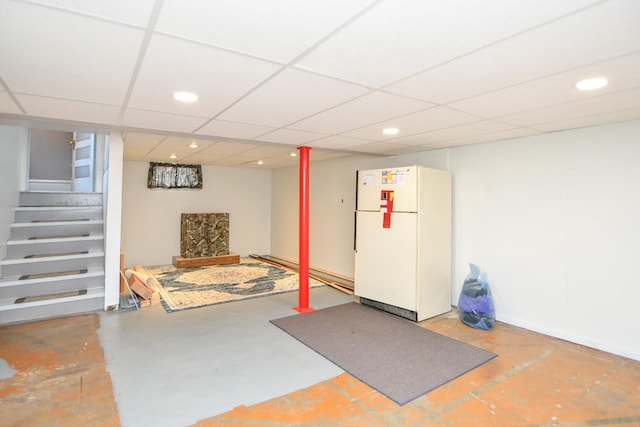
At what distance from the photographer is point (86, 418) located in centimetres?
216

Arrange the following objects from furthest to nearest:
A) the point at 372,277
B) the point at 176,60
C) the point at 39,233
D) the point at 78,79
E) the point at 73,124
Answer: the point at 39,233 → the point at 372,277 → the point at 73,124 → the point at 78,79 → the point at 176,60

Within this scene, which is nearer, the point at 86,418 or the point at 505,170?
the point at 86,418

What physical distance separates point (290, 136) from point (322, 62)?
204 cm

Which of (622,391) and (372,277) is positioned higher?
(372,277)

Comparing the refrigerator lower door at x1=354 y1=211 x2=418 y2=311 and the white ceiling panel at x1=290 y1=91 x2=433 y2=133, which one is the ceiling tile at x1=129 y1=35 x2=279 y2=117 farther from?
the refrigerator lower door at x1=354 y1=211 x2=418 y2=311

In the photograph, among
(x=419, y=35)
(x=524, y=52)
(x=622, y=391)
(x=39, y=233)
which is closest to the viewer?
(x=419, y=35)

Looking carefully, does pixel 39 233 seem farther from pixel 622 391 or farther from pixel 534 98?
pixel 622 391

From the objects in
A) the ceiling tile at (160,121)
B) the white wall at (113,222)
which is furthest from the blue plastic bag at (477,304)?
the white wall at (113,222)

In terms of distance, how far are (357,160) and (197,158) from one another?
307 cm

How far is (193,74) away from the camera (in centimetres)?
200

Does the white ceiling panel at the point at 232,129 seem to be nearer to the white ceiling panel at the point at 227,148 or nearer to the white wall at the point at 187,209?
the white ceiling panel at the point at 227,148

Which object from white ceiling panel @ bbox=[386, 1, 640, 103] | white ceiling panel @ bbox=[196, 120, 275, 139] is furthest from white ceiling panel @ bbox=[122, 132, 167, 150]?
white ceiling panel @ bbox=[386, 1, 640, 103]

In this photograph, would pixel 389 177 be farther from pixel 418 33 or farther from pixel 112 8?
pixel 112 8

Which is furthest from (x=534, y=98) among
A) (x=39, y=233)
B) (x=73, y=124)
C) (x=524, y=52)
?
(x=39, y=233)
